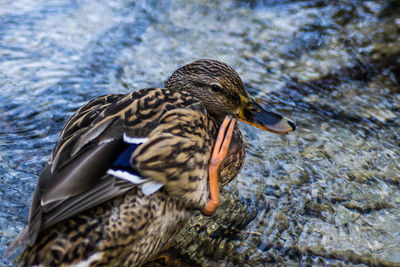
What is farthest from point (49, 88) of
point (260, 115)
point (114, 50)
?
point (260, 115)

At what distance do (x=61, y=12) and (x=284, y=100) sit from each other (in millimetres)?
3151

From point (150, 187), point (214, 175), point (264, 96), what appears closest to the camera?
point (150, 187)

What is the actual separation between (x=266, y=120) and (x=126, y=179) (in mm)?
1482

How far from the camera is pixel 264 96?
486 centimetres

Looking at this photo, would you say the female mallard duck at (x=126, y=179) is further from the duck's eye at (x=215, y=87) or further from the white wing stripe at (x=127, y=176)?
the duck's eye at (x=215, y=87)

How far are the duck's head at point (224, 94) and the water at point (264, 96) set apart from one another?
46 cm

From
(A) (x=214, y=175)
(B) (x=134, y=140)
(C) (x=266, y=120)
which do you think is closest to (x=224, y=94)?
(C) (x=266, y=120)

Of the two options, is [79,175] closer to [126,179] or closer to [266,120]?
[126,179]

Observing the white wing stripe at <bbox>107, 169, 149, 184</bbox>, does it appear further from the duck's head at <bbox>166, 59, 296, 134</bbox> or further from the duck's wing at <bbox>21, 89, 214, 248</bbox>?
the duck's head at <bbox>166, 59, 296, 134</bbox>

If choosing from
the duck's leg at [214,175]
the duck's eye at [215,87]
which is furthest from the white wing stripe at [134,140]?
the duck's eye at [215,87]

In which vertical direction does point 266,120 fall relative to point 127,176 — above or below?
below

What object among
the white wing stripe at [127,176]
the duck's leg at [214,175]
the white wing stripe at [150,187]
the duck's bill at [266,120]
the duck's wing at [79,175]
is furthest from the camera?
the duck's bill at [266,120]

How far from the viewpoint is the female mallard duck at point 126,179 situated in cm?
236

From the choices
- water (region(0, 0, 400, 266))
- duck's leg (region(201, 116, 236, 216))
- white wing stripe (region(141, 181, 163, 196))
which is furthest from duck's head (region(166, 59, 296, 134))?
white wing stripe (region(141, 181, 163, 196))
